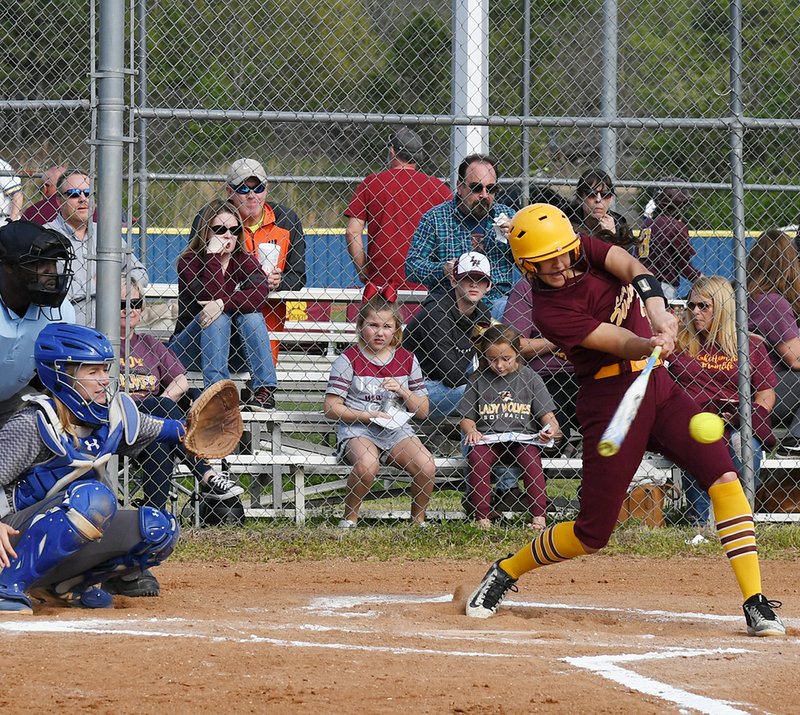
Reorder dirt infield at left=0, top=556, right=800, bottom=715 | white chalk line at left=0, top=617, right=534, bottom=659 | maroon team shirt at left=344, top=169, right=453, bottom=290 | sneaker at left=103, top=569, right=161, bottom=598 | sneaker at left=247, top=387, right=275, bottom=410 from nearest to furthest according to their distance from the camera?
dirt infield at left=0, top=556, right=800, bottom=715
white chalk line at left=0, top=617, right=534, bottom=659
sneaker at left=103, top=569, right=161, bottom=598
sneaker at left=247, top=387, right=275, bottom=410
maroon team shirt at left=344, top=169, right=453, bottom=290

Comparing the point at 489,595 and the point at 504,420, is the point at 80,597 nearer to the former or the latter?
the point at 489,595

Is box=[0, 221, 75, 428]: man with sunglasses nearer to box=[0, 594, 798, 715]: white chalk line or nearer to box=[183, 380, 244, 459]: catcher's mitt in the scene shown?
box=[183, 380, 244, 459]: catcher's mitt

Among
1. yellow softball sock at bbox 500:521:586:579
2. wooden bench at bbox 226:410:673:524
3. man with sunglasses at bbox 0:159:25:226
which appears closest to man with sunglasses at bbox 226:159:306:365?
wooden bench at bbox 226:410:673:524

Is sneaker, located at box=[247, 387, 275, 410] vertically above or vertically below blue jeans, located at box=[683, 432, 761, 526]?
above

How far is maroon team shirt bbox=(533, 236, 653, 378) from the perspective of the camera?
4543 mm

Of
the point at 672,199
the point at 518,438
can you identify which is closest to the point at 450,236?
the point at 518,438

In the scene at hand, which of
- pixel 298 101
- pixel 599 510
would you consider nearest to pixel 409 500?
pixel 599 510

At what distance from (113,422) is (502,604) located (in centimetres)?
179

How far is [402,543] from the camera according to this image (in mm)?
Answer: 6668

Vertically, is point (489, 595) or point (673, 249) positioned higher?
point (673, 249)

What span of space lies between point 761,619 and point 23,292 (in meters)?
3.06

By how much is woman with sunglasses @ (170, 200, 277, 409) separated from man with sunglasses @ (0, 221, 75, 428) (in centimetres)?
202

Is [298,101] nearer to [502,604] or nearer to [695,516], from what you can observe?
[695,516]

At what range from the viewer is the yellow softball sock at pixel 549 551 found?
474 cm
